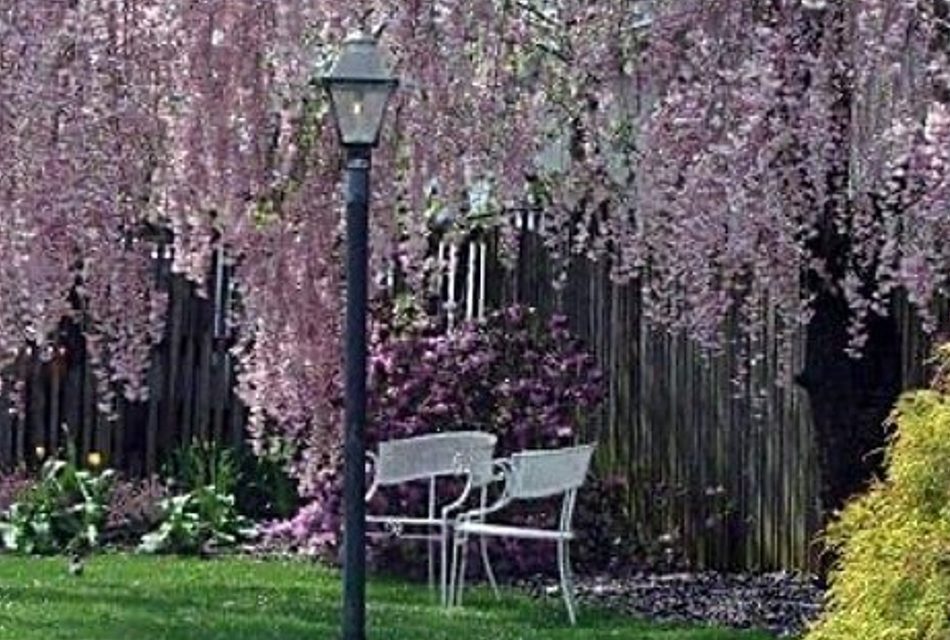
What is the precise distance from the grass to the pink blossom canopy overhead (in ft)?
3.66

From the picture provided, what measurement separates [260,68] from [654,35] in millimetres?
1254

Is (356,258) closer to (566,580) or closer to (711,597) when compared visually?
(566,580)

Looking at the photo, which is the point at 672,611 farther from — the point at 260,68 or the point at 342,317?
the point at 260,68

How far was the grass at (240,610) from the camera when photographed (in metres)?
8.58

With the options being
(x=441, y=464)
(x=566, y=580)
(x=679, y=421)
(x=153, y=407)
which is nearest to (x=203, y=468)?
(x=153, y=407)

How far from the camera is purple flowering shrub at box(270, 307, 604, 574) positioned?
10.9 metres

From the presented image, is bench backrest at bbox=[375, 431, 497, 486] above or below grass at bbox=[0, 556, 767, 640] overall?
above

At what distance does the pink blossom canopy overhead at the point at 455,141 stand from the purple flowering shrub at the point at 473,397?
2.90 metres

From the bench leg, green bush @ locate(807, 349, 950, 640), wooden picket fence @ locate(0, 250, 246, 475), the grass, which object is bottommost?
the grass

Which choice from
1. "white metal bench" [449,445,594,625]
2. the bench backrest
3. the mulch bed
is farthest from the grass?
the bench backrest

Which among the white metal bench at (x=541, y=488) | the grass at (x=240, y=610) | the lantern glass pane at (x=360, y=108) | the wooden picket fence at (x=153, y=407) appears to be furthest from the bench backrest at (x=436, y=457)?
the wooden picket fence at (x=153, y=407)

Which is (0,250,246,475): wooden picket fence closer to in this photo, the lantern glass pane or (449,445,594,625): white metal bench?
(449,445,594,625): white metal bench

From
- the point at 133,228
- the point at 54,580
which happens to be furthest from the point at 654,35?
the point at 54,580

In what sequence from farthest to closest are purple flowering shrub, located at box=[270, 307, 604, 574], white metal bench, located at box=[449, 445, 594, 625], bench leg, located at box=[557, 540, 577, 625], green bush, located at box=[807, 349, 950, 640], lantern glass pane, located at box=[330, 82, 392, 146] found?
purple flowering shrub, located at box=[270, 307, 604, 574], white metal bench, located at box=[449, 445, 594, 625], bench leg, located at box=[557, 540, 577, 625], lantern glass pane, located at box=[330, 82, 392, 146], green bush, located at box=[807, 349, 950, 640]
